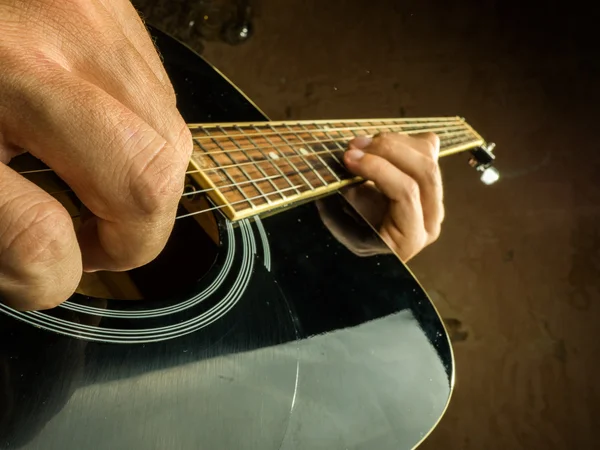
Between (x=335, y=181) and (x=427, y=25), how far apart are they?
2.29ft

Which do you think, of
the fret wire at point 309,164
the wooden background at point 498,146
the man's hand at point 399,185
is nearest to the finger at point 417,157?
the man's hand at point 399,185

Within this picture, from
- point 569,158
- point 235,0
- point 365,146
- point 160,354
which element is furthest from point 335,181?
point 569,158

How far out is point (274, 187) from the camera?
2.19ft

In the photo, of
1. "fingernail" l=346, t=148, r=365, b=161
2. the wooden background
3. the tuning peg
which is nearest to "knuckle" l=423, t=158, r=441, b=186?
"fingernail" l=346, t=148, r=365, b=161

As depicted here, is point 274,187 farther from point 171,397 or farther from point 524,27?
point 524,27

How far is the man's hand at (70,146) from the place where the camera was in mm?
314

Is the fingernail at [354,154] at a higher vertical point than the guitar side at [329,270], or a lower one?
higher

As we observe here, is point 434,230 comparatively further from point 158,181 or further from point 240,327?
point 158,181

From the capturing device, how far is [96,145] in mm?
333

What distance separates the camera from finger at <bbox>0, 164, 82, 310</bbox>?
0.30 m

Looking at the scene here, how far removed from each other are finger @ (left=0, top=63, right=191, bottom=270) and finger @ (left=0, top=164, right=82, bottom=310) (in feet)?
0.10

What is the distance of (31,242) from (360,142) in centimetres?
59

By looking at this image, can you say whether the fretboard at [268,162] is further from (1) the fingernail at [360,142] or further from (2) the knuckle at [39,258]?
(2) the knuckle at [39,258]

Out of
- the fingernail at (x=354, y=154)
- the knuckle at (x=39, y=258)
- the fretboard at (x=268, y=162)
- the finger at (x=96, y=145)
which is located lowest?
the fingernail at (x=354, y=154)
